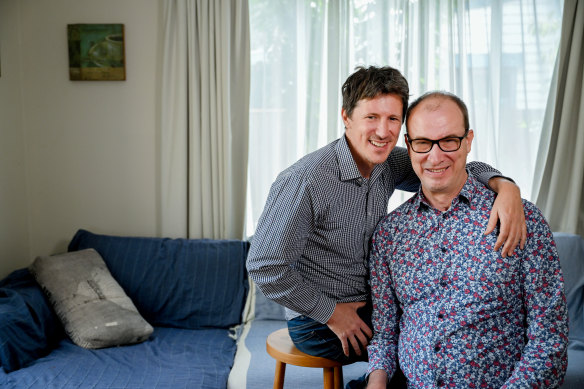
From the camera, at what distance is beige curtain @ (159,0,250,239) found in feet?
10.6

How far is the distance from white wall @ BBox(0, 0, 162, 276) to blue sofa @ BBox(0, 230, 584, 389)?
0.37 meters

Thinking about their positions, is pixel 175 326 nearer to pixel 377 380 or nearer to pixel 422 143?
pixel 377 380

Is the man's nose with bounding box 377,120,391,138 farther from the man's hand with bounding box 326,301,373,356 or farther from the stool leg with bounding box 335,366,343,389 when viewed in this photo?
the stool leg with bounding box 335,366,343,389

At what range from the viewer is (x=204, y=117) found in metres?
3.26

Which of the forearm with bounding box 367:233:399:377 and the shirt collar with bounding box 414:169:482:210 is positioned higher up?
the shirt collar with bounding box 414:169:482:210

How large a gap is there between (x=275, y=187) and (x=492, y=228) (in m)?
0.65

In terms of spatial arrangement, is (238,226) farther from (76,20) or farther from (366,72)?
(366,72)

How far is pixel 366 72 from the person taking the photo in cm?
174

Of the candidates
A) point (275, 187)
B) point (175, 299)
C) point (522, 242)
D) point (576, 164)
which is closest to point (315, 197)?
point (275, 187)

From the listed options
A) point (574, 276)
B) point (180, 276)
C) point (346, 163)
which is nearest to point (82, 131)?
point (180, 276)

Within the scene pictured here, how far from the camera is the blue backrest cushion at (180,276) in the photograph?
2961mm

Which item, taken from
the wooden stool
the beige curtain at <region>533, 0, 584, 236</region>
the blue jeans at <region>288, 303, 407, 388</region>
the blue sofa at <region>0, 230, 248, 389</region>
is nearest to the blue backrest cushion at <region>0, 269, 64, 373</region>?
the blue sofa at <region>0, 230, 248, 389</region>

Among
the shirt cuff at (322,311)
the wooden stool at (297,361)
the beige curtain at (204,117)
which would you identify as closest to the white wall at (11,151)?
the beige curtain at (204,117)

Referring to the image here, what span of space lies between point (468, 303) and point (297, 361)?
1.80 ft
